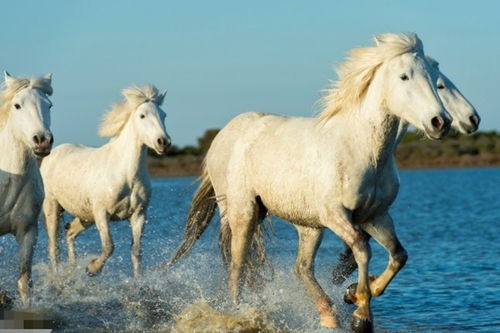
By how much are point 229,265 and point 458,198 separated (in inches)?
1242

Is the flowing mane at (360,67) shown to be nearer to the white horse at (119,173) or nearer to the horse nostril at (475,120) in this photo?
the horse nostril at (475,120)

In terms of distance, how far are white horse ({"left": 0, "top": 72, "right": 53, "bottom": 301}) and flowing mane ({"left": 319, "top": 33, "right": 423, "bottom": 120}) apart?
8.47 ft

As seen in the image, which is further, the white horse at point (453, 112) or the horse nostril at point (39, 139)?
the horse nostril at point (39, 139)

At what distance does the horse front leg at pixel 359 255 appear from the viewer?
774cm

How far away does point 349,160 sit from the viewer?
26.2 ft

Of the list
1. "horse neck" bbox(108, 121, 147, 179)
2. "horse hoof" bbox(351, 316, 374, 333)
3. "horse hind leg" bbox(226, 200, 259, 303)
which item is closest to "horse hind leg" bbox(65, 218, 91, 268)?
"horse neck" bbox(108, 121, 147, 179)

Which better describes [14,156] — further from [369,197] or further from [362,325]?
[362,325]

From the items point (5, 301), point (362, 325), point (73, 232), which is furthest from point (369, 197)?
point (73, 232)

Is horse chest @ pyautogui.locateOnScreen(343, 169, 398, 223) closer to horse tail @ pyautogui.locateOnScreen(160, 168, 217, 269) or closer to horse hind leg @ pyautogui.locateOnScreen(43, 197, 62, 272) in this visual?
horse tail @ pyautogui.locateOnScreen(160, 168, 217, 269)

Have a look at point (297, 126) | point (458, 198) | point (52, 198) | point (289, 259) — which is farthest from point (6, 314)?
point (458, 198)

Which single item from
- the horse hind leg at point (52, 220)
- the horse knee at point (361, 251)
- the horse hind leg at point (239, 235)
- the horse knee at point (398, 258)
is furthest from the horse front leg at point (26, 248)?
the horse hind leg at point (52, 220)

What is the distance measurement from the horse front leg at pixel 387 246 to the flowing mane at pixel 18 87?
326cm

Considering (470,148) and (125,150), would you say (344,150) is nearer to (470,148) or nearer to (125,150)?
(125,150)

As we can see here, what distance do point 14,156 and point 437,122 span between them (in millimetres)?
4015
